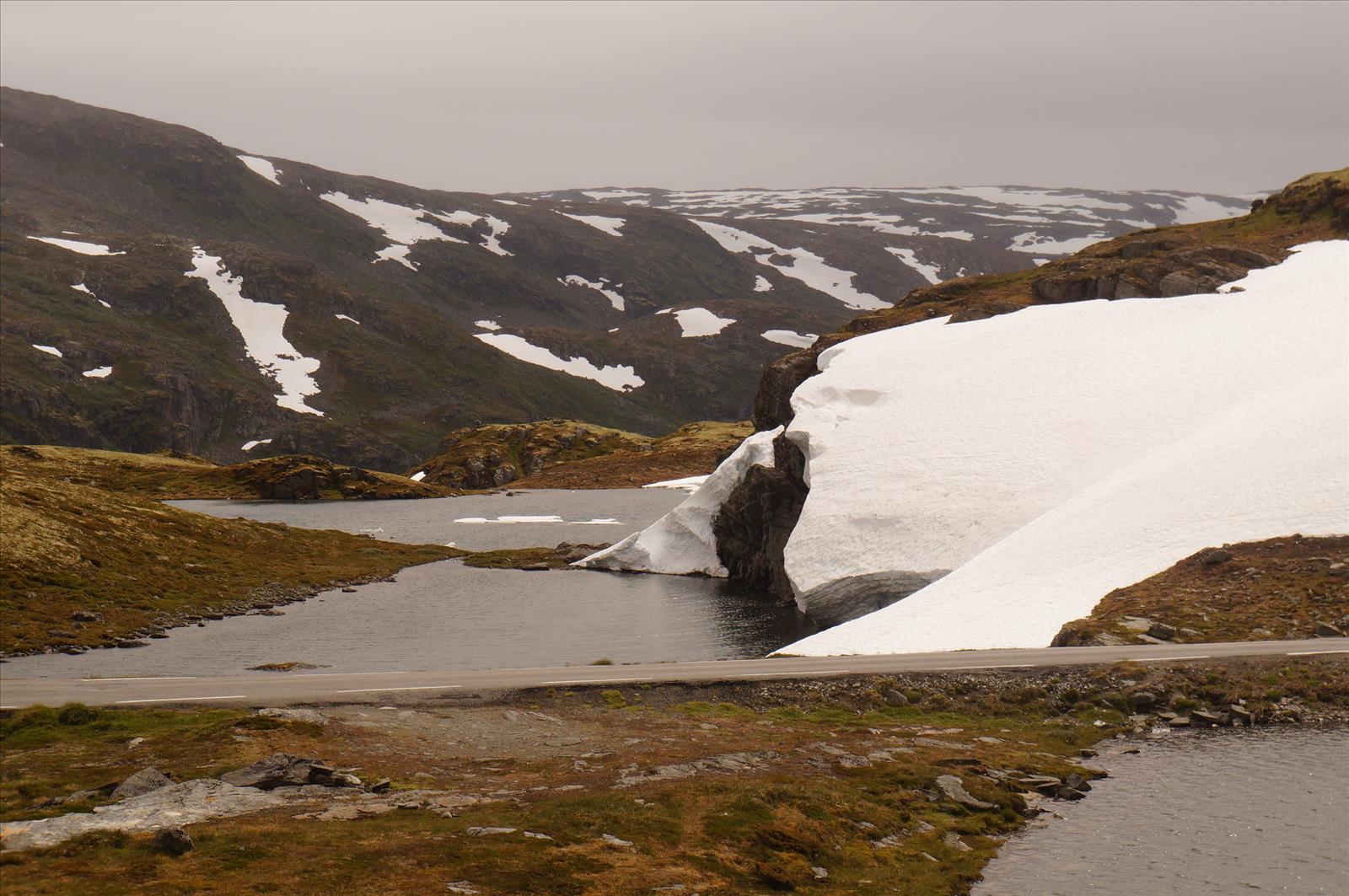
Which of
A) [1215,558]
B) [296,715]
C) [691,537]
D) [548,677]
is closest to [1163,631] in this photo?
[1215,558]

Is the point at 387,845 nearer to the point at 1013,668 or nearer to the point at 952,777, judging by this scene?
the point at 952,777

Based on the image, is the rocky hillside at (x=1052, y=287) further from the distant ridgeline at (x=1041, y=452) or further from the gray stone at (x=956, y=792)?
the gray stone at (x=956, y=792)

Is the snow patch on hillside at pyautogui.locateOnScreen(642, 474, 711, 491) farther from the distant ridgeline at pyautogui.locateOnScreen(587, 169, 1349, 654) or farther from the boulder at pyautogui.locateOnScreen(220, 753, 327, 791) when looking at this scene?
the boulder at pyautogui.locateOnScreen(220, 753, 327, 791)

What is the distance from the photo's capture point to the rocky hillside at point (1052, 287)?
83.4 metres

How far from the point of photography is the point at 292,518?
14138 centimetres

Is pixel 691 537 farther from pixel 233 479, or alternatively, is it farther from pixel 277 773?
pixel 233 479

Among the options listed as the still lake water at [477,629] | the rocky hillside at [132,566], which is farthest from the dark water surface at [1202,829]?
the rocky hillside at [132,566]

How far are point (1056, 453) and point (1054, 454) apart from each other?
8.8 inches

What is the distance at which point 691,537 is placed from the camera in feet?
305

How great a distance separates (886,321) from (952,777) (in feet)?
298

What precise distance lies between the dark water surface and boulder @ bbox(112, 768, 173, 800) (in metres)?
20.8

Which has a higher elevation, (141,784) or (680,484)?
(680,484)

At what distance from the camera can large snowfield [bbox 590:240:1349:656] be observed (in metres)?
53.4

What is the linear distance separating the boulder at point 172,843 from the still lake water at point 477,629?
1211 inches
